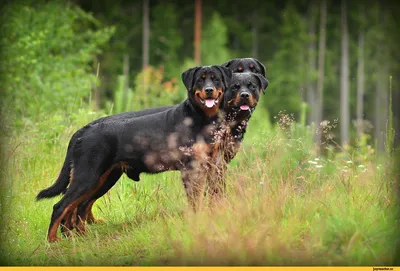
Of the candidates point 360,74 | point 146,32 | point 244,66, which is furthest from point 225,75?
point 360,74

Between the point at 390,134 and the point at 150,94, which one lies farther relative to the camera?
the point at 150,94

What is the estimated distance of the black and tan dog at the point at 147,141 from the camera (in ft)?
19.7

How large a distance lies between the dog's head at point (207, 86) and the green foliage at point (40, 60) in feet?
13.9

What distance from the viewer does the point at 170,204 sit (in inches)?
223

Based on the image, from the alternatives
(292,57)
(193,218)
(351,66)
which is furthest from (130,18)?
(193,218)

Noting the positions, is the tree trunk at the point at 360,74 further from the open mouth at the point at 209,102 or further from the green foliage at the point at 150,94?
the open mouth at the point at 209,102

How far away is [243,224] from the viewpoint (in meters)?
4.71

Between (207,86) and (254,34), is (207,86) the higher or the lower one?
the lower one

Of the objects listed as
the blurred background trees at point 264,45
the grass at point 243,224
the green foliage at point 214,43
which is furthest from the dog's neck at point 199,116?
the green foliage at point 214,43

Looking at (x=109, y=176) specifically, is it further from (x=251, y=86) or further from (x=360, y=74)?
(x=360, y=74)

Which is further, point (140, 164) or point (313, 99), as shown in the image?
point (313, 99)

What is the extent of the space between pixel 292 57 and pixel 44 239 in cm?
2617

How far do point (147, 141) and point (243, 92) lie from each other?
1.21m
